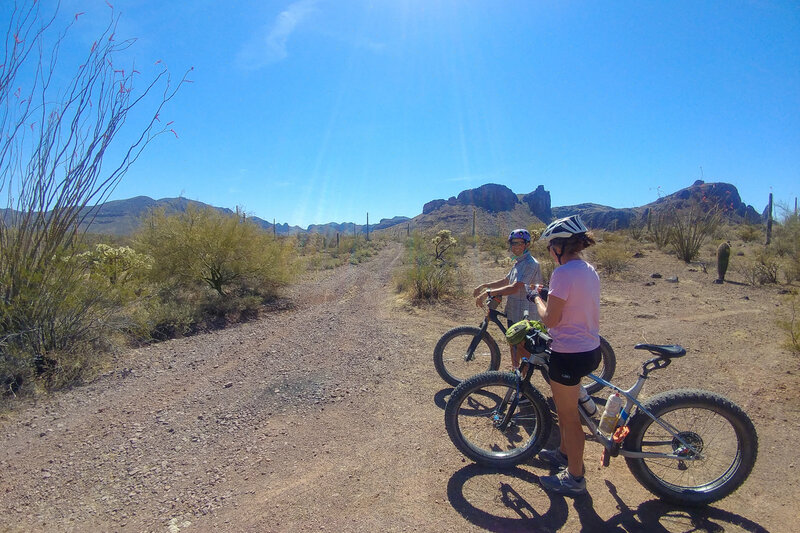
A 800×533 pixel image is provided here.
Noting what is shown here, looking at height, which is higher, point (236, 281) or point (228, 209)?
point (228, 209)

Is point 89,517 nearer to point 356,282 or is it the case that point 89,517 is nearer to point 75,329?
point 75,329

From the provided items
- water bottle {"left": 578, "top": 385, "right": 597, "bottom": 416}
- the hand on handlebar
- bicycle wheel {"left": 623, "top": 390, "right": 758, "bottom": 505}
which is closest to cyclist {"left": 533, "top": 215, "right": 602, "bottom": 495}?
water bottle {"left": 578, "top": 385, "right": 597, "bottom": 416}

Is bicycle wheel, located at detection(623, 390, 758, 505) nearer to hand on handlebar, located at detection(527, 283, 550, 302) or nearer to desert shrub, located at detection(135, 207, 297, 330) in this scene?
hand on handlebar, located at detection(527, 283, 550, 302)

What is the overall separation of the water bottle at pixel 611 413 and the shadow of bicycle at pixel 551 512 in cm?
55

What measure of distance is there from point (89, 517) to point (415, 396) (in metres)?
3.04

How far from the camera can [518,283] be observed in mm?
4164

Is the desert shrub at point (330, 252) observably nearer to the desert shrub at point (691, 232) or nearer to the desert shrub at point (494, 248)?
the desert shrub at point (494, 248)

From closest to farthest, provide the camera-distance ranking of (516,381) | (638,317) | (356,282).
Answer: (516,381) < (638,317) < (356,282)

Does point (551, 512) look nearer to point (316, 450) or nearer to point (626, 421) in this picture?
point (626, 421)

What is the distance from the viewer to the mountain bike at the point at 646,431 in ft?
9.00

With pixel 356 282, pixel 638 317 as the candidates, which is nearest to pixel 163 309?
pixel 356 282

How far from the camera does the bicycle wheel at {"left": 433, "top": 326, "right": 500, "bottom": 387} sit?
15.4 feet

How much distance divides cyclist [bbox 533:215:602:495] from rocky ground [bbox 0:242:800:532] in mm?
466

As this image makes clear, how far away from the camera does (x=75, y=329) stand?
18.4ft
